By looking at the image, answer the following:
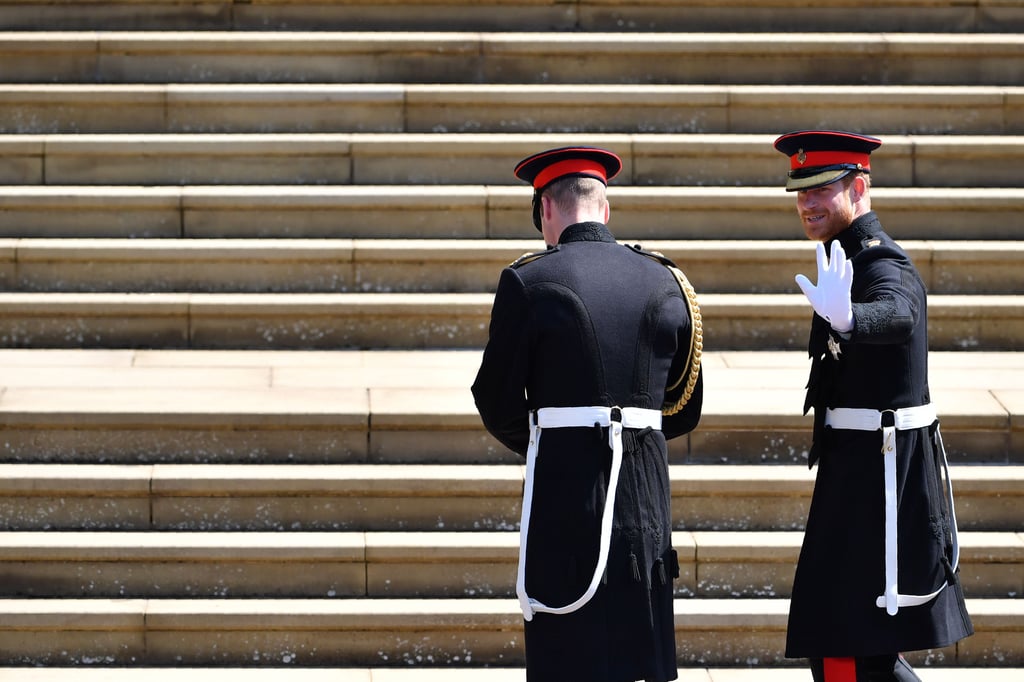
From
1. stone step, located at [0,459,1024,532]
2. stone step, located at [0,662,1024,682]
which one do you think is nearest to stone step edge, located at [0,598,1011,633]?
stone step, located at [0,662,1024,682]

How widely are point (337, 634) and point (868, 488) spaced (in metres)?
2.32

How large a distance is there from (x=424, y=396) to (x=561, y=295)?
2599 millimetres

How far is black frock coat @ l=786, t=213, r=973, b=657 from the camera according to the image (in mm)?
4559

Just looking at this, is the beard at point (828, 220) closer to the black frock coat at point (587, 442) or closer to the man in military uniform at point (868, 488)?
the man in military uniform at point (868, 488)

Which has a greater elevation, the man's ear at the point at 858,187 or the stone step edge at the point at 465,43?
the stone step edge at the point at 465,43

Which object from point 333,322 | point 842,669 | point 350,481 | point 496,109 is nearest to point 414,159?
point 496,109

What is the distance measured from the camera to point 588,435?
14.0ft

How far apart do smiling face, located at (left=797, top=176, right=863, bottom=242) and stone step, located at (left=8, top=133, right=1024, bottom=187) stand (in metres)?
3.41

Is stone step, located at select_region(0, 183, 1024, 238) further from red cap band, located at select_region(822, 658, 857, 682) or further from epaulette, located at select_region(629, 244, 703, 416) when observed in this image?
red cap band, located at select_region(822, 658, 857, 682)

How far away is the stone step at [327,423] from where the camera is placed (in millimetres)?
6469

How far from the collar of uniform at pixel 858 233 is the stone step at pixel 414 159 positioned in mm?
3456

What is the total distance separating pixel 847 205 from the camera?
15.4ft

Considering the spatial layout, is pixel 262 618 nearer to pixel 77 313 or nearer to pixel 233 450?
pixel 233 450

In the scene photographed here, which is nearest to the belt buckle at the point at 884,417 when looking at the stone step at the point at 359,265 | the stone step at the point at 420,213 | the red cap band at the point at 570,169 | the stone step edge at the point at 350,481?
the red cap band at the point at 570,169
